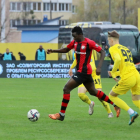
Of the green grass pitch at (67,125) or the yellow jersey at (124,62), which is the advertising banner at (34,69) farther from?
the yellow jersey at (124,62)

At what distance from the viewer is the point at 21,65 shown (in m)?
24.8

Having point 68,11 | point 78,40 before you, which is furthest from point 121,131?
point 68,11

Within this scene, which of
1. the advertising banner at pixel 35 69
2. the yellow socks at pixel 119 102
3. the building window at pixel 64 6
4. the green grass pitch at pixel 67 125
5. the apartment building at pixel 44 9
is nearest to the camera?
the green grass pitch at pixel 67 125

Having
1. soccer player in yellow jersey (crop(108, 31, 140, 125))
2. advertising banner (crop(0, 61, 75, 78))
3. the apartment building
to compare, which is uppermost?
soccer player in yellow jersey (crop(108, 31, 140, 125))

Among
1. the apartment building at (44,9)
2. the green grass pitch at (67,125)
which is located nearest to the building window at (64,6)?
the apartment building at (44,9)

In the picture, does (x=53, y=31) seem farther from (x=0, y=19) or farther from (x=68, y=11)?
(x=68, y=11)

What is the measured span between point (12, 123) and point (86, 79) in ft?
5.67

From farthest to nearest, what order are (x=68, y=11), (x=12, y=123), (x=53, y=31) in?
(x=68, y=11)
(x=53, y=31)
(x=12, y=123)

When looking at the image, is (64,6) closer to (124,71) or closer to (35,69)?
(35,69)

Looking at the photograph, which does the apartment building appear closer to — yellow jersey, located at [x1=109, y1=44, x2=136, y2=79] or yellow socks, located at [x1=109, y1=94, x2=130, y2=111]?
yellow socks, located at [x1=109, y1=94, x2=130, y2=111]

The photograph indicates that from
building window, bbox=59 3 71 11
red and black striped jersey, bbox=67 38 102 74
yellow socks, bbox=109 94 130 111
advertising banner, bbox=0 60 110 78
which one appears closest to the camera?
yellow socks, bbox=109 94 130 111

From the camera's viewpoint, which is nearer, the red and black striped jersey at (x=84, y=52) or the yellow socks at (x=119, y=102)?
the yellow socks at (x=119, y=102)

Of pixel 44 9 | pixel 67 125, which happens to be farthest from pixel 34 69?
pixel 44 9

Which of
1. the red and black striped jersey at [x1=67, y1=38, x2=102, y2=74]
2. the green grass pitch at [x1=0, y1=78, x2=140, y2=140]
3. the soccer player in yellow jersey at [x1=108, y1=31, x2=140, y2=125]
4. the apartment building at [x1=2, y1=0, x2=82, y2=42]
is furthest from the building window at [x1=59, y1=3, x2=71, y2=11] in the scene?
the soccer player in yellow jersey at [x1=108, y1=31, x2=140, y2=125]
